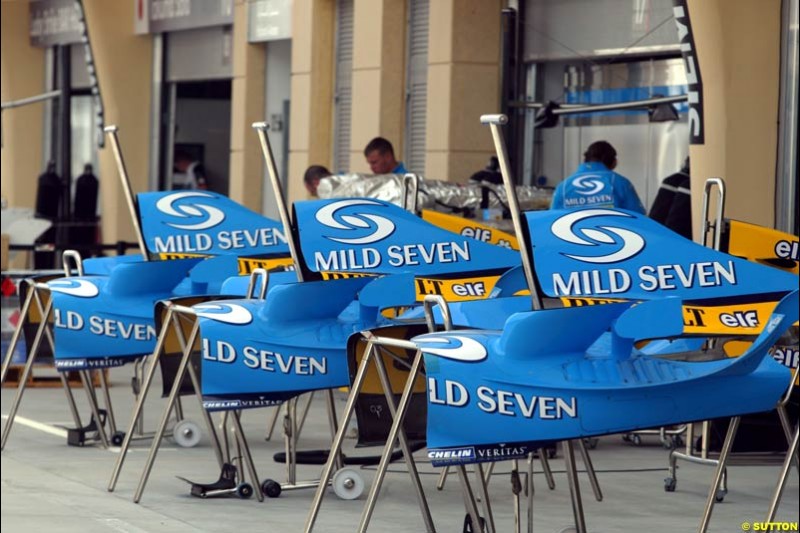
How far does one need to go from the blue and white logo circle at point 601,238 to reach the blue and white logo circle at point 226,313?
2.06 metres

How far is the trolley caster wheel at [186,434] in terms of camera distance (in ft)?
35.4

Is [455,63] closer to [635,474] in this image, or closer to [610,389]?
[635,474]

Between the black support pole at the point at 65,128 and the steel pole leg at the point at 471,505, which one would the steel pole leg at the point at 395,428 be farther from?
the black support pole at the point at 65,128

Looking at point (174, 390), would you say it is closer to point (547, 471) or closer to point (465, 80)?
point (547, 471)

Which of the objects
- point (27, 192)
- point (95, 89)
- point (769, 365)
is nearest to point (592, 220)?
point (769, 365)

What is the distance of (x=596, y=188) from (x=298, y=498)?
4.65 m

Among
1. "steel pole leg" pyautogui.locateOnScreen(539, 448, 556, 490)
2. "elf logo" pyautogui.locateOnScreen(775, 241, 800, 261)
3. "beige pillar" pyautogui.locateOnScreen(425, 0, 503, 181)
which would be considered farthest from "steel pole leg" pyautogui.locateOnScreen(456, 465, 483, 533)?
"beige pillar" pyautogui.locateOnScreen(425, 0, 503, 181)

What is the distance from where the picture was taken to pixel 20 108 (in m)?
30.5

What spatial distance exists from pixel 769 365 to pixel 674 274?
0.57m

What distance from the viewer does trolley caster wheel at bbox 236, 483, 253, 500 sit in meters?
8.52

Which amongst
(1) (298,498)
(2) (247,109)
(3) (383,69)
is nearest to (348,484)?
(1) (298,498)

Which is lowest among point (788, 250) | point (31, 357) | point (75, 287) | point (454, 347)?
point (31, 357)

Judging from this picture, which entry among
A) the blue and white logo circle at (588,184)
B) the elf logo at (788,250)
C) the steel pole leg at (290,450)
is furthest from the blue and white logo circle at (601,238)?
the blue and white logo circle at (588,184)

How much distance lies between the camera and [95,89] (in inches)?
966
